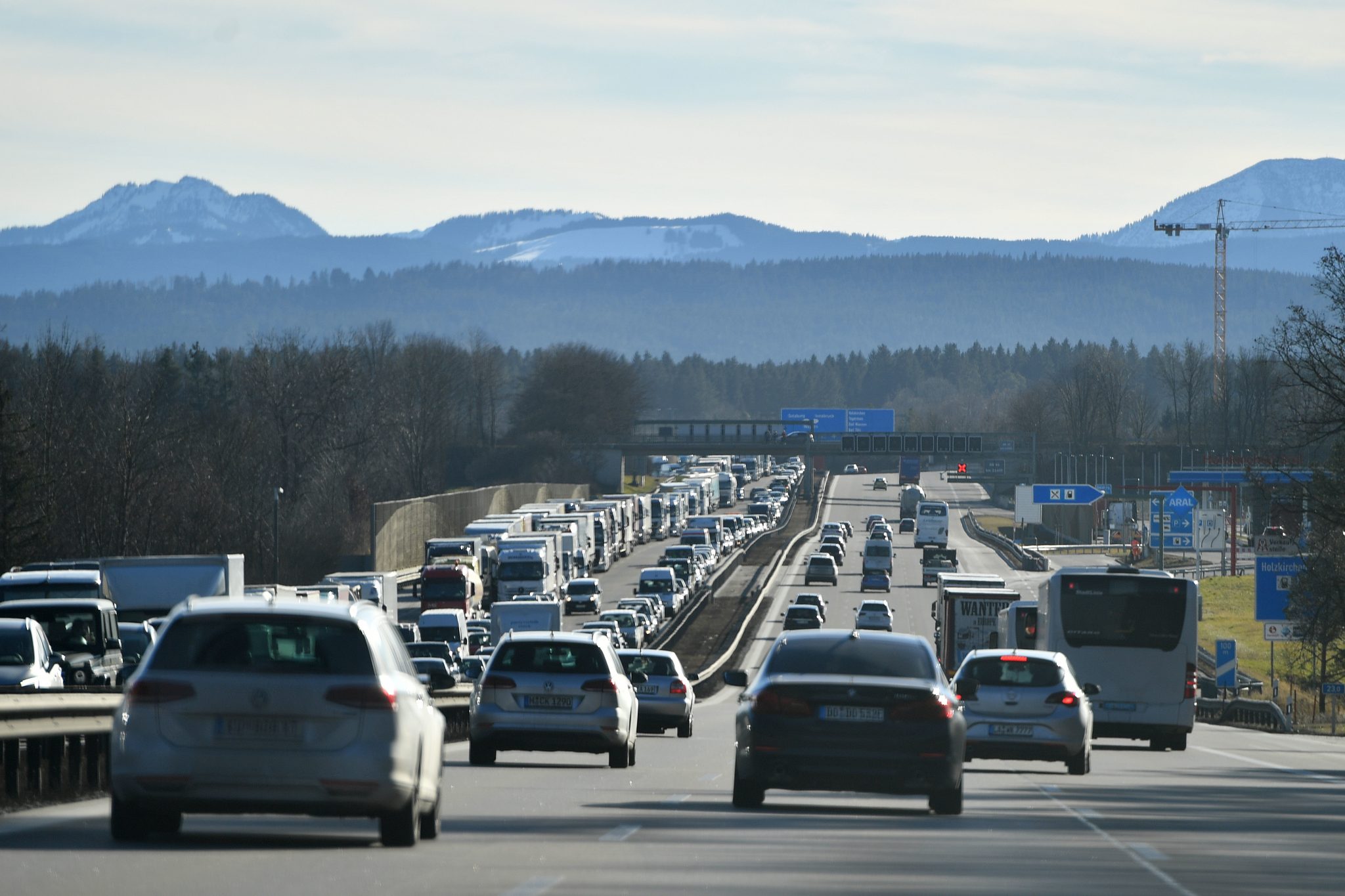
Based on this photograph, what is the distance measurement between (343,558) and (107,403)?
124ft

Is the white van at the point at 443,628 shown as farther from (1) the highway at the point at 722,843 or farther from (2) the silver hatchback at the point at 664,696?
(1) the highway at the point at 722,843

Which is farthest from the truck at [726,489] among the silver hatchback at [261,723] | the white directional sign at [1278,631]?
the silver hatchback at [261,723]

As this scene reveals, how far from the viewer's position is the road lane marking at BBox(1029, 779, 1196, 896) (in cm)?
1155

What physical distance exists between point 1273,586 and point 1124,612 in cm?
2302

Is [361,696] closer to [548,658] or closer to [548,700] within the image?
[548,700]

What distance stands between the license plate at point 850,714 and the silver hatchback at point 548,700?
20.5 ft

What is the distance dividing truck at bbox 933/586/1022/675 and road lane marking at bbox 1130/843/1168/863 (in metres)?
36.6

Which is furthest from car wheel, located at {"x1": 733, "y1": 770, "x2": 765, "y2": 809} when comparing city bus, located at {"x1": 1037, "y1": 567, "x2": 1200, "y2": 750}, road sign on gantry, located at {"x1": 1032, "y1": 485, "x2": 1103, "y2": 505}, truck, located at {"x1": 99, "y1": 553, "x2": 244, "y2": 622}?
road sign on gantry, located at {"x1": 1032, "y1": 485, "x2": 1103, "y2": 505}

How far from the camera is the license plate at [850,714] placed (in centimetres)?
1552

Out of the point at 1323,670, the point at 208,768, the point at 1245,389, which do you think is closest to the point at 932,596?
the point at 1323,670

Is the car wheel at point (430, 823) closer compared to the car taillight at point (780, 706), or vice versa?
the car wheel at point (430, 823)

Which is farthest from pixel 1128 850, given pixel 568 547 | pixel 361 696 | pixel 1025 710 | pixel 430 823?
pixel 568 547

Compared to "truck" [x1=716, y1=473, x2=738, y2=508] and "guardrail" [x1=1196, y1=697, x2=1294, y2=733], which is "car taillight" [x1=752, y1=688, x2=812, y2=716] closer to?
"guardrail" [x1=1196, y1=697, x2=1294, y2=733]

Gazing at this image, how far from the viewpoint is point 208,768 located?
11578mm
